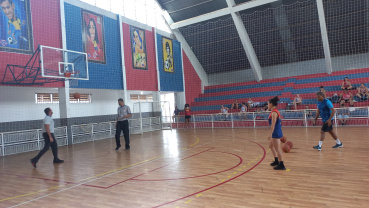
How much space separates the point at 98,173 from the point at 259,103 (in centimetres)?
1206

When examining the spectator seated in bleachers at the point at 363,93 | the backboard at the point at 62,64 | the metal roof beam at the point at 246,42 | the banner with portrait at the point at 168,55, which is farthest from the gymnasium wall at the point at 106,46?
the spectator seated in bleachers at the point at 363,93

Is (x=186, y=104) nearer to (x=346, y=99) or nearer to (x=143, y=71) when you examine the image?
(x=143, y=71)

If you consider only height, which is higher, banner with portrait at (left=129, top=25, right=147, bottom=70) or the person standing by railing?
banner with portrait at (left=129, top=25, right=147, bottom=70)

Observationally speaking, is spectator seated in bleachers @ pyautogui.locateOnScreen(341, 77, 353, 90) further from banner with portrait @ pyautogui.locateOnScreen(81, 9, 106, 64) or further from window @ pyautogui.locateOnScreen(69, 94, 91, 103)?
window @ pyautogui.locateOnScreen(69, 94, 91, 103)

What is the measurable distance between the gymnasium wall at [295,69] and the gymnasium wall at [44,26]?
42.0 ft

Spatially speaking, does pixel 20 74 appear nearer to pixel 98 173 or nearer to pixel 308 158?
pixel 98 173

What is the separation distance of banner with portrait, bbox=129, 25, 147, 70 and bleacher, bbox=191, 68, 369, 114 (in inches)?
208

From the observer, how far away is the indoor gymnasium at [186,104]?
13.6 feet

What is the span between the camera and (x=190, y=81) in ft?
64.6

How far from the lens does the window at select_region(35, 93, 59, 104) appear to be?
12.1 m

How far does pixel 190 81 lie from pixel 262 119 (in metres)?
7.50

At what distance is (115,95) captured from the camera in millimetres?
16344

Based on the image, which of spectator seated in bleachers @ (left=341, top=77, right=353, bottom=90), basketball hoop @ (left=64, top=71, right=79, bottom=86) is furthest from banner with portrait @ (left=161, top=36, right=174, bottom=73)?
spectator seated in bleachers @ (left=341, top=77, right=353, bottom=90)

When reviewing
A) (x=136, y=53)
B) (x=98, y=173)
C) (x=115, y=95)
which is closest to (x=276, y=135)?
(x=98, y=173)
